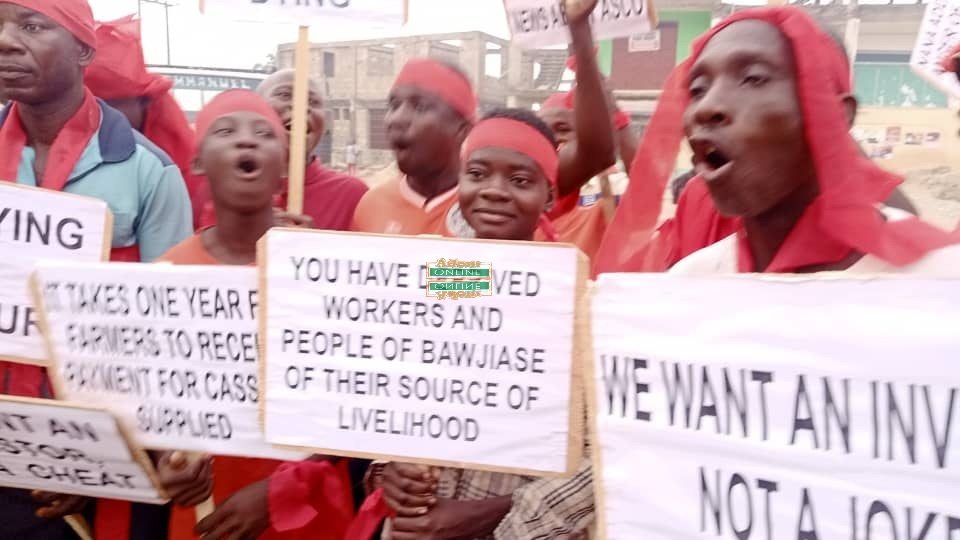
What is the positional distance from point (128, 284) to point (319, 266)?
1.75 ft

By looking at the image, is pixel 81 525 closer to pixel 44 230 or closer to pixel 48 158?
pixel 44 230

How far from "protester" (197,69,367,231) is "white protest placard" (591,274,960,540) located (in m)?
1.80

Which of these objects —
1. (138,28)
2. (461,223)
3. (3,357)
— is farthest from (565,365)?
(138,28)

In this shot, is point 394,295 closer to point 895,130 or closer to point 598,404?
point 598,404

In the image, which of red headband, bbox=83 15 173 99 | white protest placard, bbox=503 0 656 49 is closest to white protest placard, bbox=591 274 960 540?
white protest placard, bbox=503 0 656 49

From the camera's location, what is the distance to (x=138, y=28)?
347 centimetres

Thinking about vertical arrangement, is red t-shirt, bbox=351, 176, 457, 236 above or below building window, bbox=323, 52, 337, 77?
below

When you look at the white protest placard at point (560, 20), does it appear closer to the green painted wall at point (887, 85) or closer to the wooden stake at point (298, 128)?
the wooden stake at point (298, 128)

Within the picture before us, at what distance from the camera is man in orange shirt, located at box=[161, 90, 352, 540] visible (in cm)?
217

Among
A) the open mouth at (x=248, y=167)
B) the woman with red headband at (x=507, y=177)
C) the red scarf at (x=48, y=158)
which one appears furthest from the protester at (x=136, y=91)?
the woman with red headband at (x=507, y=177)

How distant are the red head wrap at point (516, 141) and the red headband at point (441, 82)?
624 millimetres

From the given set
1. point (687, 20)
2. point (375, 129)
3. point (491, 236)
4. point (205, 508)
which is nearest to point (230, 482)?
point (205, 508)

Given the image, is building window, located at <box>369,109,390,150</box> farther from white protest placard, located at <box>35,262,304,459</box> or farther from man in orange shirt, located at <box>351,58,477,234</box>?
white protest placard, located at <box>35,262,304,459</box>

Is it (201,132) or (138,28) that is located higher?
(138,28)
